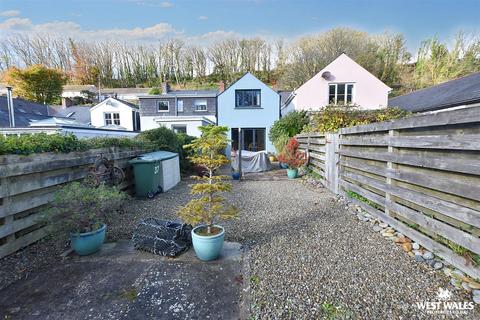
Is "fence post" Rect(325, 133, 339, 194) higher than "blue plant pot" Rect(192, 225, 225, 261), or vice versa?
"fence post" Rect(325, 133, 339, 194)

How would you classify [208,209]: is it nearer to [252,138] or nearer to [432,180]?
[432,180]

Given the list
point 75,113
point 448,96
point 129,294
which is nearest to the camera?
point 129,294

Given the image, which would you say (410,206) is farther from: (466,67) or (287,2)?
(466,67)

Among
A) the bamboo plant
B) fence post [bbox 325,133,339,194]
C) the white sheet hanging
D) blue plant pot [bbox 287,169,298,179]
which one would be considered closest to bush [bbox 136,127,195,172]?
the white sheet hanging

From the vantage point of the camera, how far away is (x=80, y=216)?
3.14m

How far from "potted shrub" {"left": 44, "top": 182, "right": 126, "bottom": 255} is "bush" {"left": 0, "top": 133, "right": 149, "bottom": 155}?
2.93ft

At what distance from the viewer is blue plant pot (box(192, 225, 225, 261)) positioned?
9.91 feet

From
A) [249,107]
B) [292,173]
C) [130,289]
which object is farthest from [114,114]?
[130,289]

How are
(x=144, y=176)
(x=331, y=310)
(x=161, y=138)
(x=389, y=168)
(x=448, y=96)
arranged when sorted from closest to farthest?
(x=331, y=310) < (x=389, y=168) < (x=144, y=176) < (x=161, y=138) < (x=448, y=96)

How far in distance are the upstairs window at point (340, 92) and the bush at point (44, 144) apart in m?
16.1

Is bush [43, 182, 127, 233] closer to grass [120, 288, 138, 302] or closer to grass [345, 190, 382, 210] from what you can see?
grass [120, 288, 138, 302]

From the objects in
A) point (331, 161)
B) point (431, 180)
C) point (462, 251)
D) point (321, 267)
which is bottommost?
point (321, 267)

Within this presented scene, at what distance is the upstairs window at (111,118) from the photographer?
21.8m

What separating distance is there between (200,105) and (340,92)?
11534 millimetres
